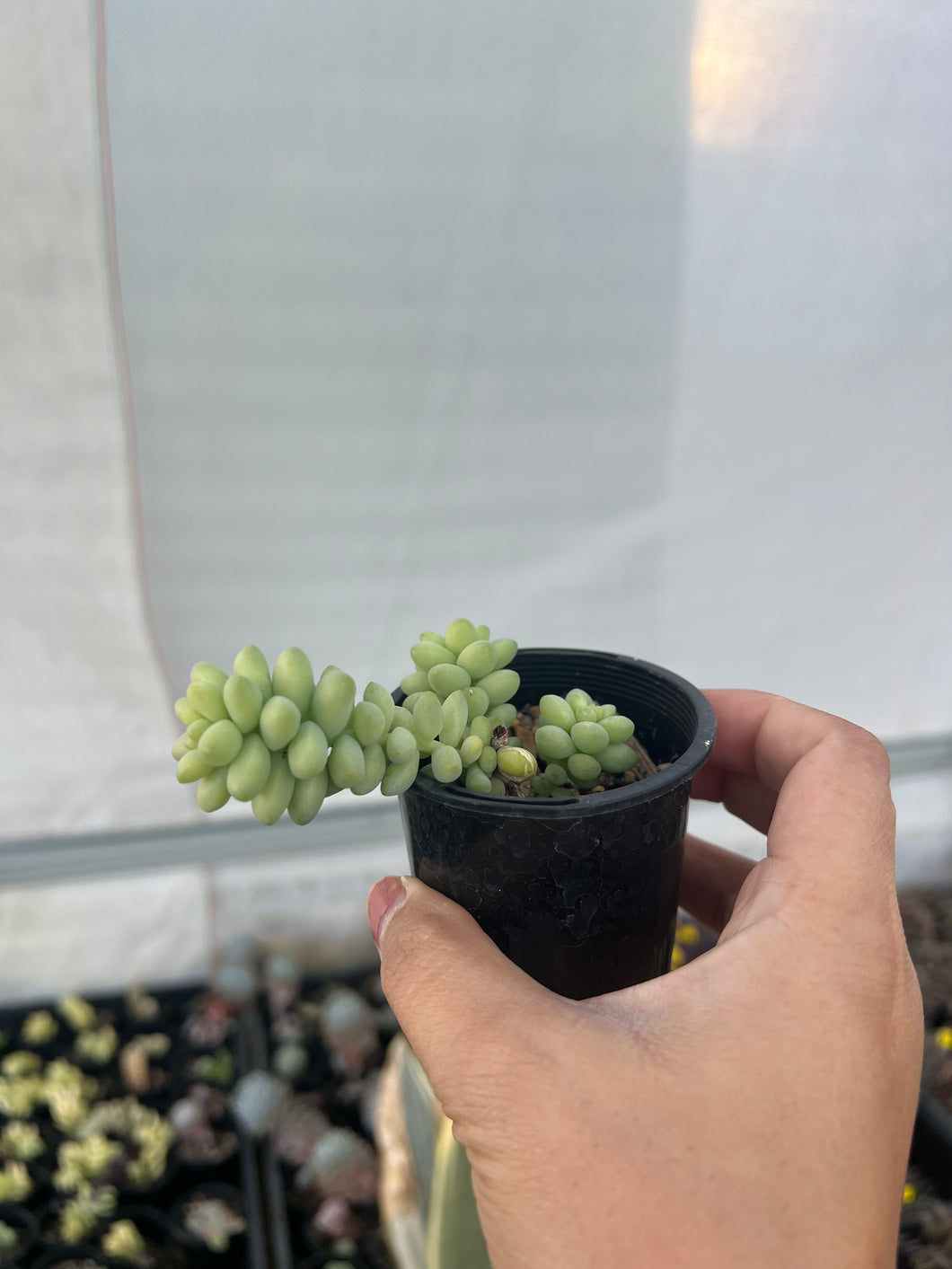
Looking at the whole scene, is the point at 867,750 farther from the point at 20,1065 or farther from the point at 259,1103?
the point at 20,1065

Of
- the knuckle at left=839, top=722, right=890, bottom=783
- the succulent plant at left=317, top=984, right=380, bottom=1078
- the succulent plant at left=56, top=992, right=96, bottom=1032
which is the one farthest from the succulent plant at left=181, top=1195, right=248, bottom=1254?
the knuckle at left=839, top=722, right=890, bottom=783

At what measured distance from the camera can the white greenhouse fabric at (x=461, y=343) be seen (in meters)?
0.78

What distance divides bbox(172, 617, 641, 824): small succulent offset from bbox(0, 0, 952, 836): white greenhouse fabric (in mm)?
503

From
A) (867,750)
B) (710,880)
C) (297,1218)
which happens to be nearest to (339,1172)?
(297,1218)

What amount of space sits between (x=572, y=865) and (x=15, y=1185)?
1.09 m

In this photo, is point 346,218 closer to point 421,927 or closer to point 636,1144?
point 421,927

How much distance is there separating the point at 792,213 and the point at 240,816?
1148mm

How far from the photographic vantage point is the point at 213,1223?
1.01 meters

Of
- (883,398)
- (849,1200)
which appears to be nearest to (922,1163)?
(849,1200)

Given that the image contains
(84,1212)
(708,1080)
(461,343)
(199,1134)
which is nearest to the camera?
(708,1080)

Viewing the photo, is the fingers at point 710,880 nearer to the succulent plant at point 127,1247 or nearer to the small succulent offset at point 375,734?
the small succulent offset at point 375,734

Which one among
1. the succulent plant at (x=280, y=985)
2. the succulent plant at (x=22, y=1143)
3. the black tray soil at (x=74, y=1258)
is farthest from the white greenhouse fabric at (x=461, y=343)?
the black tray soil at (x=74, y=1258)

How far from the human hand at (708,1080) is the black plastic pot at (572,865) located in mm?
41

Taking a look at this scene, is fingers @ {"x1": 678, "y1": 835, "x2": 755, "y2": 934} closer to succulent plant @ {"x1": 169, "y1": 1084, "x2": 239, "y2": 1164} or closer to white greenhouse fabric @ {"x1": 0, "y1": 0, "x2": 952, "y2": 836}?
white greenhouse fabric @ {"x1": 0, "y1": 0, "x2": 952, "y2": 836}
